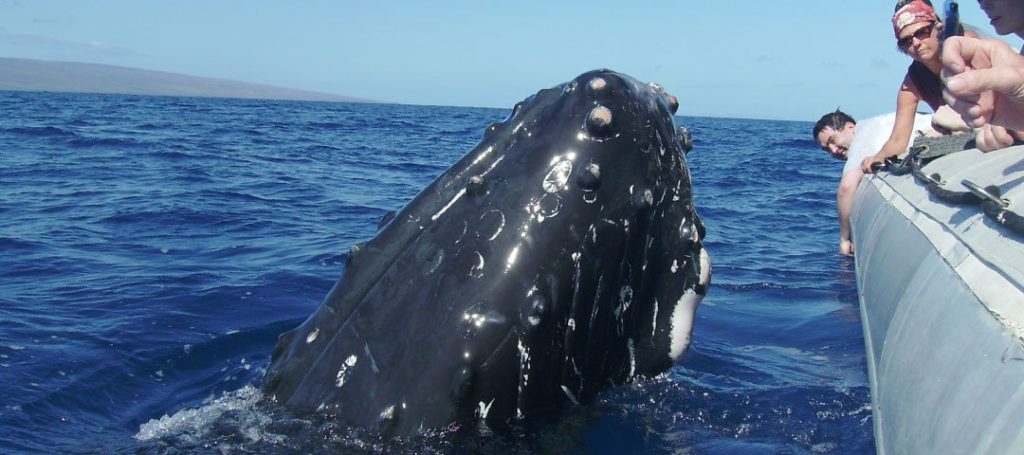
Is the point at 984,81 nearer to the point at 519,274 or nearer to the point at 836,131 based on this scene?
the point at 519,274

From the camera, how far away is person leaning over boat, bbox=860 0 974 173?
21.9ft

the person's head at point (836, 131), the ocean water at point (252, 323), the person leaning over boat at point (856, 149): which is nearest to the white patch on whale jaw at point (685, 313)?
the ocean water at point (252, 323)

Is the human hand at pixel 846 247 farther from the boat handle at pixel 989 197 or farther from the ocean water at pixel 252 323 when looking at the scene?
the boat handle at pixel 989 197

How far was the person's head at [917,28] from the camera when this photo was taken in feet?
21.8

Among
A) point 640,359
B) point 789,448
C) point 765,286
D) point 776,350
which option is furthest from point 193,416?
point 765,286

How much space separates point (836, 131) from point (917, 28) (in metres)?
5.52

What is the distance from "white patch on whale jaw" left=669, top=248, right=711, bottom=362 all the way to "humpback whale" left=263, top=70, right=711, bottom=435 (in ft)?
0.04

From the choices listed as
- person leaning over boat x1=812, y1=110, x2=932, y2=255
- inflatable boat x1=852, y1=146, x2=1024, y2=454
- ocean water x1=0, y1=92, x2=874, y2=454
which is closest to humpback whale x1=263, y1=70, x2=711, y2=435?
ocean water x1=0, y1=92, x2=874, y2=454

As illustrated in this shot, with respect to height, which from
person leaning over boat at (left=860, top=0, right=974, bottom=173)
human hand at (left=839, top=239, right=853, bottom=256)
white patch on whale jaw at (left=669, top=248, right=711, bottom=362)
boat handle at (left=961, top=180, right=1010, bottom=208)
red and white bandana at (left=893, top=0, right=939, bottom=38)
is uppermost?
red and white bandana at (left=893, top=0, right=939, bottom=38)

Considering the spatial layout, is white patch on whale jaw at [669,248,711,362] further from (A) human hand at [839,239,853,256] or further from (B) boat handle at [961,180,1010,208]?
(A) human hand at [839,239,853,256]

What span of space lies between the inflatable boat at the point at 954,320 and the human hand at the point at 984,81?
0.33 meters

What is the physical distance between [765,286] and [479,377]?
598 cm

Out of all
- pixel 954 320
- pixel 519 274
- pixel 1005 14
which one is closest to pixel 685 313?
pixel 519 274

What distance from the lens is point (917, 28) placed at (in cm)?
666
